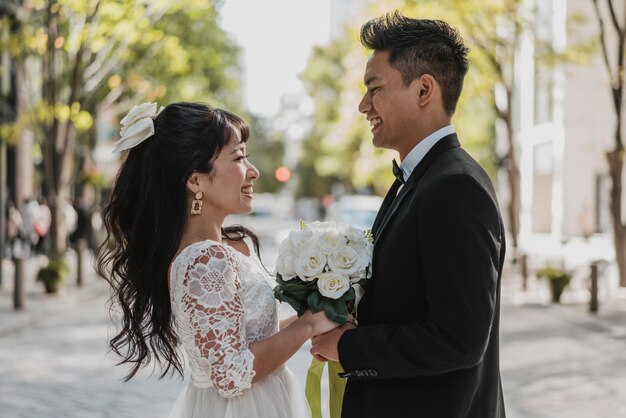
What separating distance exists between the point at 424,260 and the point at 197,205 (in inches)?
39.9

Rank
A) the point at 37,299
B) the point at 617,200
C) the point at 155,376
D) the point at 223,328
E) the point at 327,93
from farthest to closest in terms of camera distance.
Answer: the point at 327,93
the point at 37,299
the point at 617,200
the point at 155,376
the point at 223,328

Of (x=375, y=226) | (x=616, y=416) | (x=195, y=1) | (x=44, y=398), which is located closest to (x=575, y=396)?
(x=616, y=416)

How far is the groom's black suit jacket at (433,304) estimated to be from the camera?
2.43 m

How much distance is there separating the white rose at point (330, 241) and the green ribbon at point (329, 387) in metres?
0.39

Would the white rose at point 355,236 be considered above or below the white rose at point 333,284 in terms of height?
above

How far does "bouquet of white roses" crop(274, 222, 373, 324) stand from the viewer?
2746 millimetres

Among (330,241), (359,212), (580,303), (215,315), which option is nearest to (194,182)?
(215,315)

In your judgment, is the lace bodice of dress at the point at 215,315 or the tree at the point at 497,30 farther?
the tree at the point at 497,30

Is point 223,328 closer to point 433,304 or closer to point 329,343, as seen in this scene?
point 329,343

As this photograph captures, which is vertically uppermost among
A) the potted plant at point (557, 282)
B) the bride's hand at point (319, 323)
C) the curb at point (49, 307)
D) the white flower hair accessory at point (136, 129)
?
the white flower hair accessory at point (136, 129)

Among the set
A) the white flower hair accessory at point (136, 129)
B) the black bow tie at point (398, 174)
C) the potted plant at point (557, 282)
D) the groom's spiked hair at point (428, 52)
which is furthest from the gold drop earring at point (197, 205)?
the potted plant at point (557, 282)

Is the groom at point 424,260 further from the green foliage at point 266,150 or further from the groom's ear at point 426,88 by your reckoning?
the green foliage at point 266,150

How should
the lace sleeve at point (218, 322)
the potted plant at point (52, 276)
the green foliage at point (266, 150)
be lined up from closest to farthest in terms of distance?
the lace sleeve at point (218, 322) < the potted plant at point (52, 276) < the green foliage at point (266, 150)

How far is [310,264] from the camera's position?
2.83 metres
